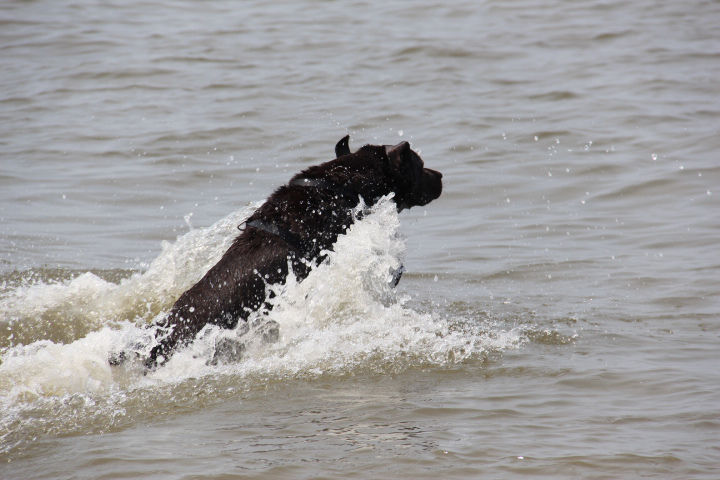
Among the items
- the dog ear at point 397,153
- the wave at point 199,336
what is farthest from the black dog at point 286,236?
the wave at point 199,336

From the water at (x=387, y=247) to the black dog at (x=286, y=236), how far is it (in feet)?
0.52

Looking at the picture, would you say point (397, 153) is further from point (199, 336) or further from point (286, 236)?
point (199, 336)

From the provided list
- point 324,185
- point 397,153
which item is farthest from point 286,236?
point 397,153

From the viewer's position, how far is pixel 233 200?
9375 mm

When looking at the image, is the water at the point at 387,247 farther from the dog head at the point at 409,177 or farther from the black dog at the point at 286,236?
the dog head at the point at 409,177

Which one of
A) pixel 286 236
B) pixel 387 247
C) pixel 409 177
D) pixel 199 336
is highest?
pixel 409 177

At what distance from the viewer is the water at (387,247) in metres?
4.03

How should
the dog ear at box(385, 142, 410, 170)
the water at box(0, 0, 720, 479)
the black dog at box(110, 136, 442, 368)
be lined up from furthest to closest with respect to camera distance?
the dog ear at box(385, 142, 410, 170)
the black dog at box(110, 136, 442, 368)
the water at box(0, 0, 720, 479)

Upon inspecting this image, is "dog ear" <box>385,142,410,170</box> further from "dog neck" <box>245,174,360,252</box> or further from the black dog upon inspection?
"dog neck" <box>245,174,360,252</box>

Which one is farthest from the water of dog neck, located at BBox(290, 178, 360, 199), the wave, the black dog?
dog neck, located at BBox(290, 178, 360, 199)

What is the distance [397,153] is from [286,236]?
110cm

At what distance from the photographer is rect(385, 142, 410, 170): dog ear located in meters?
5.60

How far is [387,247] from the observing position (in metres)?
5.68

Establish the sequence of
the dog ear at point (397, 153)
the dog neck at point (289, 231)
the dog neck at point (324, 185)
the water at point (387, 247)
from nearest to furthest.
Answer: the water at point (387, 247), the dog neck at point (289, 231), the dog neck at point (324, 185), the dog ear at point (397, 153)
